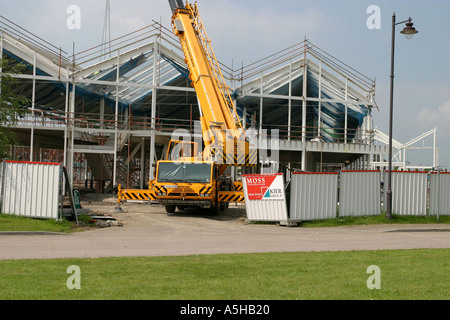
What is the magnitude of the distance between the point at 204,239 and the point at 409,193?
32.0 feet

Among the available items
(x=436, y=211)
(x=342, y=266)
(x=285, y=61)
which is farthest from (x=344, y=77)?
(x=342, y=266)

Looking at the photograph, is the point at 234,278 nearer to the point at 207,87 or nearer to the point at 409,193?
the point at 409,193

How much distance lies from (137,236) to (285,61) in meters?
21.8

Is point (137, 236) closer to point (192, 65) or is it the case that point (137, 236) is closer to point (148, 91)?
point (192, 65)

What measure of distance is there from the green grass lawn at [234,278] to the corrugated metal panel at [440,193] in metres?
10.1

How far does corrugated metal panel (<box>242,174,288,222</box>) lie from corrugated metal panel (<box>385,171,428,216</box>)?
4.68 meters

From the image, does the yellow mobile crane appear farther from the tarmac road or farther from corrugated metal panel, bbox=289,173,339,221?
corrugated metal panel, bbox=289,173,339,221

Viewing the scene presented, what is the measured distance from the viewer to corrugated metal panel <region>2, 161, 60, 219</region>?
55.9 feet

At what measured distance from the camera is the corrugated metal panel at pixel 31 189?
17.0m

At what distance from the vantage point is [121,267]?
8.87m

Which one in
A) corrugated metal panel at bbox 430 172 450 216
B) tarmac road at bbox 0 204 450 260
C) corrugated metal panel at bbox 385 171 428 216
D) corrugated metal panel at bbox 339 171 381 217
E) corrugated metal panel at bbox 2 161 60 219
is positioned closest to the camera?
tarmac road at bbox 0 204 450 260

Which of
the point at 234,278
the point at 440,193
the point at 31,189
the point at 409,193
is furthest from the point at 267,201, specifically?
the point at 234,278

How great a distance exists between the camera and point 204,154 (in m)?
22.4

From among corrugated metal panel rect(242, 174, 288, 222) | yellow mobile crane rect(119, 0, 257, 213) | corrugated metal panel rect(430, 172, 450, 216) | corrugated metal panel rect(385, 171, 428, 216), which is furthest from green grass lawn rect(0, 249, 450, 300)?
yellow mobile crane rect(119, 0, 257, 213)
